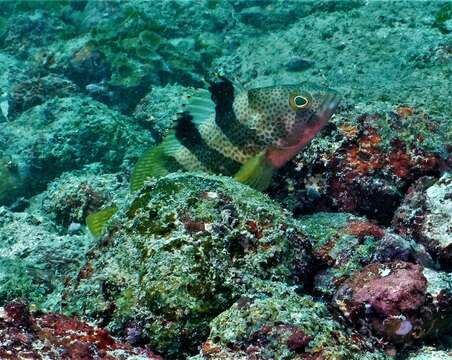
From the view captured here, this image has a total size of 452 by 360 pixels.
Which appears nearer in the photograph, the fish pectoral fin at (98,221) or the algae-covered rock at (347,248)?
the algae-covered rock at (347,248)

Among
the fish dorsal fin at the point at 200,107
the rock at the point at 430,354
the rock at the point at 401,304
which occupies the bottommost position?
the rock at the point at 430,354

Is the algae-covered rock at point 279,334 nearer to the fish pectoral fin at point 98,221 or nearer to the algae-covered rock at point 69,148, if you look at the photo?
the fish pectoral fin at point 98,221

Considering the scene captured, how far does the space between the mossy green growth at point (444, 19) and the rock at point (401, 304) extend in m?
8.23

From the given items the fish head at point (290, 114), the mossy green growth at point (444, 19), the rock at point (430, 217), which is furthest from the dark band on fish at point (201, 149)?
the mossy green growth at point (444, 19)

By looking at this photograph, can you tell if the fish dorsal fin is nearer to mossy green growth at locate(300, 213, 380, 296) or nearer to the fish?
the fish

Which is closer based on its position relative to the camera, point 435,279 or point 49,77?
point 435,279

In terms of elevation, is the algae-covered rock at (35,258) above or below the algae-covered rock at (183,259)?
below

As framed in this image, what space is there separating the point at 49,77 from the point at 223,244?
28.1ft

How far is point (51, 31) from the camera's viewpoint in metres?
12.9

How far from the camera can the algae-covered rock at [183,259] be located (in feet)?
7.92

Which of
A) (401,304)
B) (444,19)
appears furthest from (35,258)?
(444,19)

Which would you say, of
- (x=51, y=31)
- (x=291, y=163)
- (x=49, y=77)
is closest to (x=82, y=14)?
(x=51, y=31)

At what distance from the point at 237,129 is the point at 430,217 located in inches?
66.4

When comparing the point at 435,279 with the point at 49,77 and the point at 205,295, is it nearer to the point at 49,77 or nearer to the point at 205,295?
Answer: the point at 205,295
